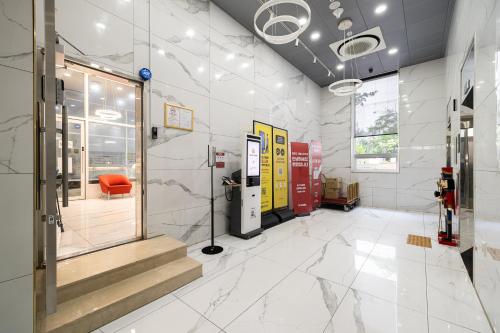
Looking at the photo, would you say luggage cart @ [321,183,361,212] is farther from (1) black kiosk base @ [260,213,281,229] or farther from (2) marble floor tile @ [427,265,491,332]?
(2) marble floor tile @ [427,265,491,332]

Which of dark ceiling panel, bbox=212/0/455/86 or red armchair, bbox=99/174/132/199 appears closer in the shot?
dark ceiling panel, bbox=212/0/455/86

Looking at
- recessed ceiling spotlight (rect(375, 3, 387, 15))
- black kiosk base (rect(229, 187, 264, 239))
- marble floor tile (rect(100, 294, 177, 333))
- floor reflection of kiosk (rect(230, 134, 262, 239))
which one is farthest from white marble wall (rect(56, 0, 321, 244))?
recessed ceiling spotlight (rect(375, 3, 387, 15))

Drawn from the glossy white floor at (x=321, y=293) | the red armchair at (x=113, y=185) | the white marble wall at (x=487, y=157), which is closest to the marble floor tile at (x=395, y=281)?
the glossy white floor at (x=321, y=293)

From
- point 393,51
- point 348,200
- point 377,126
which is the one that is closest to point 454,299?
point 348,200

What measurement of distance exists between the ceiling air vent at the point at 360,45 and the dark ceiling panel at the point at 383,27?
0.37 feet

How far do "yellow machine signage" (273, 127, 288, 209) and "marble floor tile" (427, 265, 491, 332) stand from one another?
308cm

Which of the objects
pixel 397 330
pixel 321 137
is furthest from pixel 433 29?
pixel 397 330

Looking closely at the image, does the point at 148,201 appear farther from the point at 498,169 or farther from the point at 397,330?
the point at 498,169

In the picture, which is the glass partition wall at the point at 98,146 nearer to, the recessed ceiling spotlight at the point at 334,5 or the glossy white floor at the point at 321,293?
the glossy white floor at the point at 321,293

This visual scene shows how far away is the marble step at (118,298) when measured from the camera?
5.53 ft

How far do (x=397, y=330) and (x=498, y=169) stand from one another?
1.50m

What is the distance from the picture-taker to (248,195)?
154 inches

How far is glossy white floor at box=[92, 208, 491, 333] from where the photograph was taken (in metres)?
1.81

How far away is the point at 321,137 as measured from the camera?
7.87 metres
